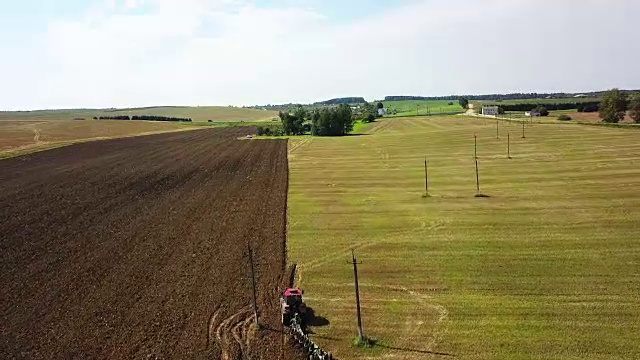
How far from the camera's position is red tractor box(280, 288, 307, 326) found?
2827 centimetres

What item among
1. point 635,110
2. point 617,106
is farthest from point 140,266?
point 617,106

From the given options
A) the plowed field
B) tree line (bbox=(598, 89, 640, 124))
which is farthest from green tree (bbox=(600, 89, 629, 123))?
the plowed field

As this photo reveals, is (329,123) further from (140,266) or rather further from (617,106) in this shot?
(140,266)

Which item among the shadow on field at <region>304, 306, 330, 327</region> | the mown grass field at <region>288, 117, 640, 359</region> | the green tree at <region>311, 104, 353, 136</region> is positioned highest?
the green tree at <region>311, 104, 353, 136</region>

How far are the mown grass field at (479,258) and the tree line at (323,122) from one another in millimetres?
90508

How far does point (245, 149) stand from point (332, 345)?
332 ft

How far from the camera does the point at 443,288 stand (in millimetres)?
32500

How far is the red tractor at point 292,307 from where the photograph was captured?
92.7ft

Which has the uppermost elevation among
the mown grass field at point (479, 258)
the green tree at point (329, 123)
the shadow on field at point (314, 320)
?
the green tree at point (329, 123)

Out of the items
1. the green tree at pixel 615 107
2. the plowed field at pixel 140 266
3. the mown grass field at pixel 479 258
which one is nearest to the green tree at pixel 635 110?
the green tree at pixel 615 107

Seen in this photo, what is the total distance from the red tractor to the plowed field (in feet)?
2.33

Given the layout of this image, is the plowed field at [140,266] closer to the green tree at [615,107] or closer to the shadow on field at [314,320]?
the shadow on field at [314,320]

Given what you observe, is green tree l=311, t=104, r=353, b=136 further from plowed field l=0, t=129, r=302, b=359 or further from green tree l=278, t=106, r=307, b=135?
plowed field l=0, t=129, r=302, b=359

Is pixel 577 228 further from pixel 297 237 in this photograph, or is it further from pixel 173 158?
pixel 173 158
